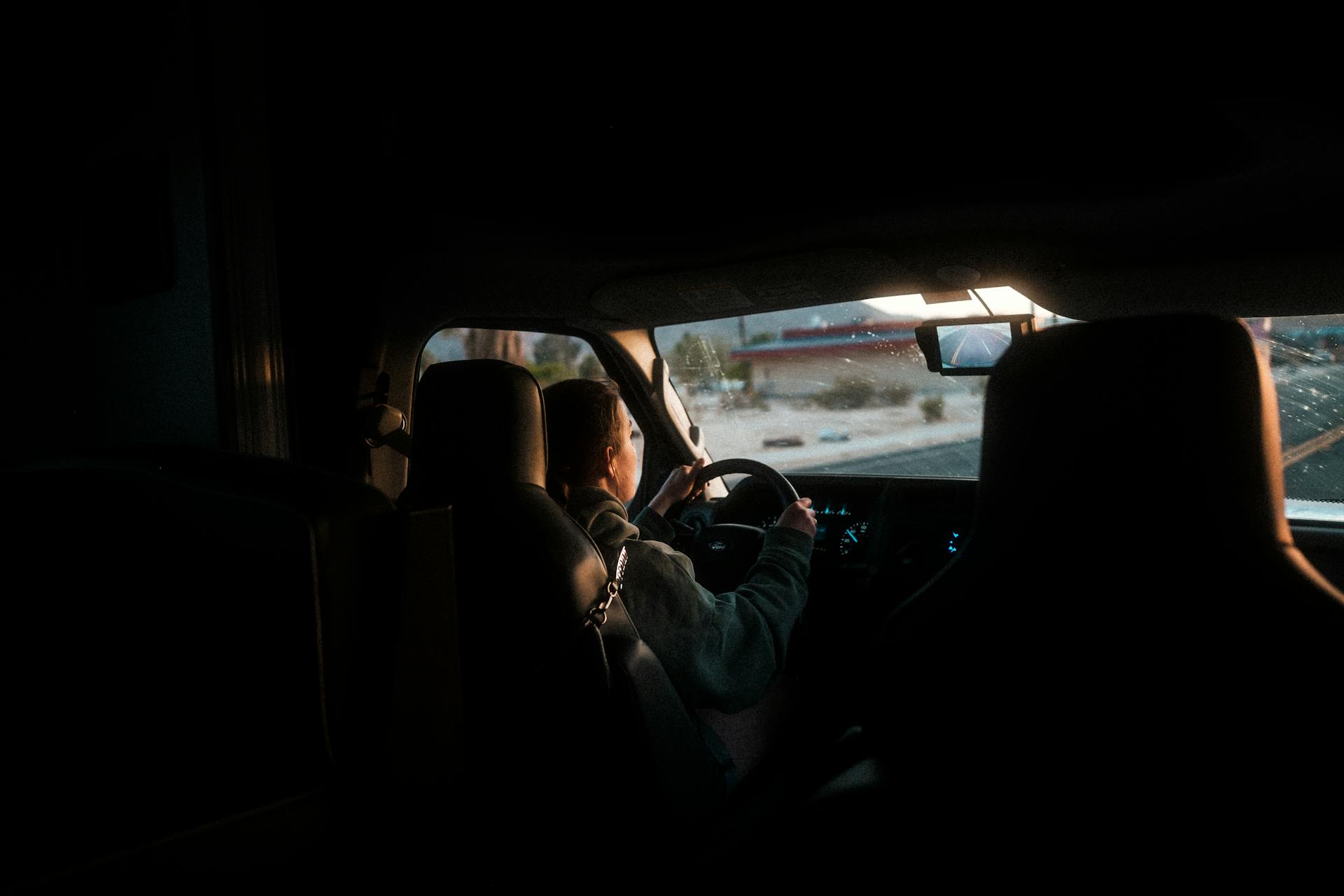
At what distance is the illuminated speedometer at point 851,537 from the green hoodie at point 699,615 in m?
0.88

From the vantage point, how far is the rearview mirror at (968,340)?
9.36 ft

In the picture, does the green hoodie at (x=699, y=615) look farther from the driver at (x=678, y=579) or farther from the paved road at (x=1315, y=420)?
the paved road at (x=1315, y=420)

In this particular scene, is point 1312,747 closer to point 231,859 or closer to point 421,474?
point 231,859

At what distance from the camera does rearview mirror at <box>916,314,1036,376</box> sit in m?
2.85

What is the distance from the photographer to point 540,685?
71.7 inches

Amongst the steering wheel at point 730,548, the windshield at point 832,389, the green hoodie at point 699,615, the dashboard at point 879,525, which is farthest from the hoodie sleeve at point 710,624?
the windshield at point 832,389

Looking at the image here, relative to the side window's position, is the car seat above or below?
below

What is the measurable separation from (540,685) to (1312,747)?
129 centimetres

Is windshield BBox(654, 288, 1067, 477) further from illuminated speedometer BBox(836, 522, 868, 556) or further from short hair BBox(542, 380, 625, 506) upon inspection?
short hair BBox(542, 380, 625, 506)

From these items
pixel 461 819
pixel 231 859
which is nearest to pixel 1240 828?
pixel 461 819

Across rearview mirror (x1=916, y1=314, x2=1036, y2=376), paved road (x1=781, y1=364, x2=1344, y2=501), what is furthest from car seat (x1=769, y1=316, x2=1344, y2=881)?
rearview mirror (x1=916, y1=314, x2=1036, y2=376)

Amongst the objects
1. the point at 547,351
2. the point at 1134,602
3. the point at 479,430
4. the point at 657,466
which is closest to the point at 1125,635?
the point at 1134,602

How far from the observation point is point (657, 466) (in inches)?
155

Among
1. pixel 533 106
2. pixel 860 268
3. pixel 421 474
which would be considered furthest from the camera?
pixel 860 268
